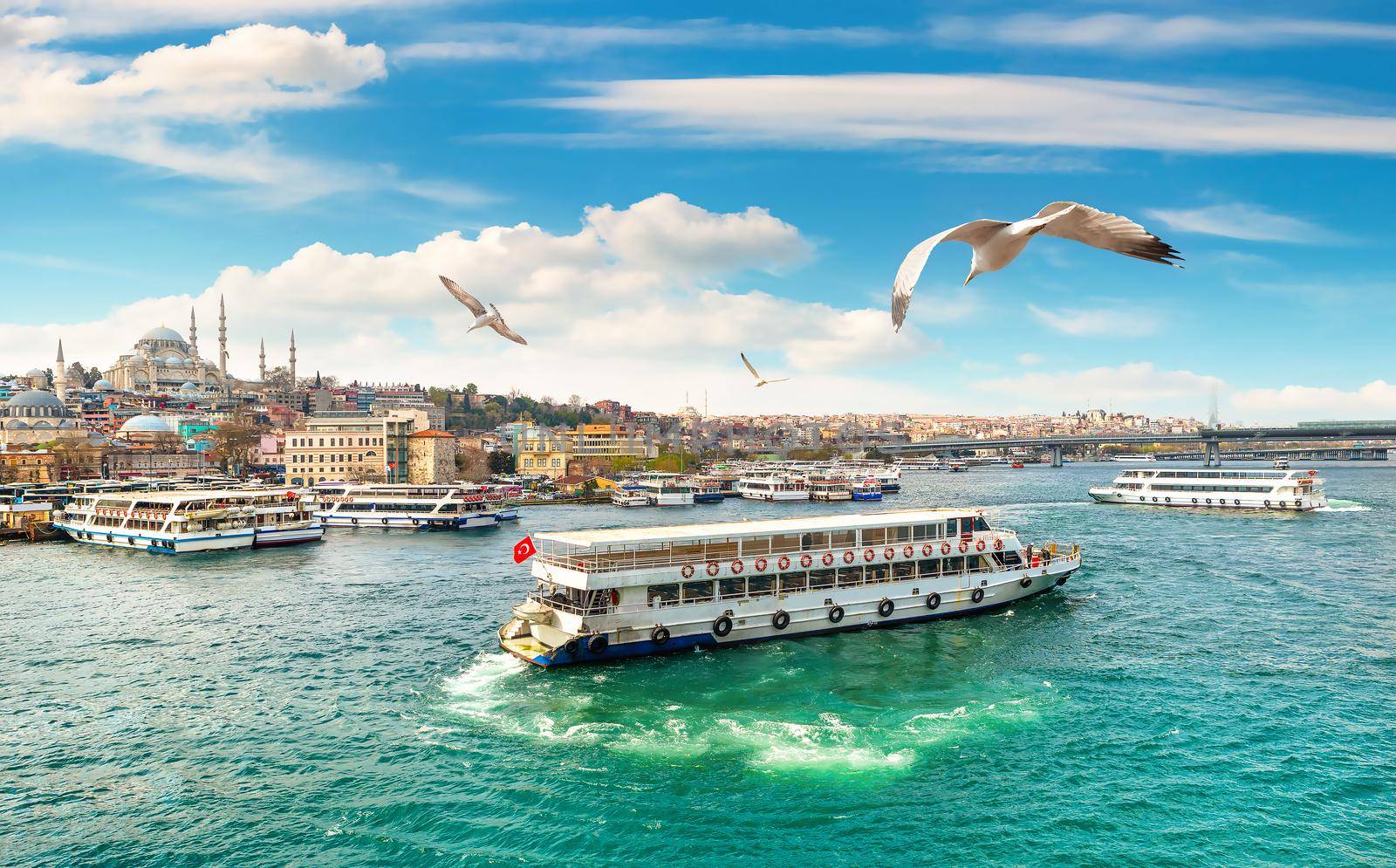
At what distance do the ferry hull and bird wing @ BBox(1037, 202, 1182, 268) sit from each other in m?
15.7

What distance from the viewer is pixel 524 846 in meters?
12.4

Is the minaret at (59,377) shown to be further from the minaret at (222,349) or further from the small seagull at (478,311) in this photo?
the small seagull at (478,311)

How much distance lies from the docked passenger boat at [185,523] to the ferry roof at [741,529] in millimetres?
27730

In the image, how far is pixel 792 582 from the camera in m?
24.2

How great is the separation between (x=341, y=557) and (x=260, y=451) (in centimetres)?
6580

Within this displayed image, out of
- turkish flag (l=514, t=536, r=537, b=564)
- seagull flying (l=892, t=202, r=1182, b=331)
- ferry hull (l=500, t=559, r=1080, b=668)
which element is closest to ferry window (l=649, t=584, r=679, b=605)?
ferry hull (l=500, t=559, r=1080, b=668)

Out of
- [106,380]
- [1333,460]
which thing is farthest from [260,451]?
[1333,460]

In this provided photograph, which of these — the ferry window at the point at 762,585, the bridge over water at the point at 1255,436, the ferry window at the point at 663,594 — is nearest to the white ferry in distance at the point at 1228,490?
the ferry window at the point at 762,585

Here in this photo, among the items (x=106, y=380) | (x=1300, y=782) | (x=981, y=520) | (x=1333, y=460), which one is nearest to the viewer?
(x=1300, y=782)

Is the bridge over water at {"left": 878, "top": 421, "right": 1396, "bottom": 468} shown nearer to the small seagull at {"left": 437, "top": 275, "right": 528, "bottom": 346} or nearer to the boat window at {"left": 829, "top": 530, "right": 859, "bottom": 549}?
the boat window at {"left": 829, "top": 530, "right": 859, "bottom": 549}

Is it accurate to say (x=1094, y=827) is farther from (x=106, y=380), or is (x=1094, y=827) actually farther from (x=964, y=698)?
(x=106, y=380)

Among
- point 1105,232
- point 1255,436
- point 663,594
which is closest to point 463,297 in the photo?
point 663,594

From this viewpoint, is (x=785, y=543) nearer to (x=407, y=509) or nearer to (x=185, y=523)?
(x=185, y=523)

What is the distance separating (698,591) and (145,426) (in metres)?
107
